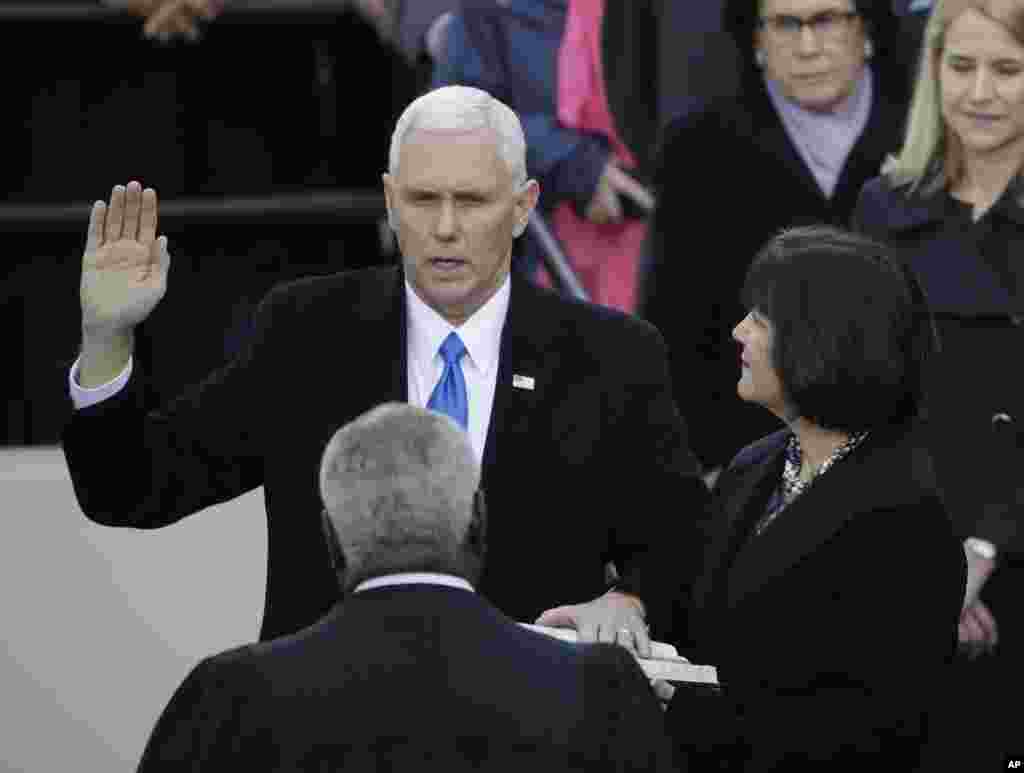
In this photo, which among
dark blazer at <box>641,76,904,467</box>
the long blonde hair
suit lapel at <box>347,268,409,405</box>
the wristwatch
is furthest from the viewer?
dark blazer at <box>641,76,904,467</box>

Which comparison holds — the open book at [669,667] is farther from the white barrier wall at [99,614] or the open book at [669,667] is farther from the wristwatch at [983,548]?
the white barrier wall at [99,614]

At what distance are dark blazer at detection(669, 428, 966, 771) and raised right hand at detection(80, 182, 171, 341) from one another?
97 cm

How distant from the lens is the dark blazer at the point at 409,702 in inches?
112

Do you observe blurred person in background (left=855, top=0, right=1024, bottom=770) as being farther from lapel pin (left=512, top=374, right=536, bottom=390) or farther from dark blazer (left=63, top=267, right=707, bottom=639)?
lapel pin (left=512, top=374, right=536, bottom=390)

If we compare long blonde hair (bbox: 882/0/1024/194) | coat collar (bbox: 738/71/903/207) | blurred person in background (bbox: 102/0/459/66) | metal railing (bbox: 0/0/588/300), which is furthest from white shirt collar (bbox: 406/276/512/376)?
metal railing (bbox: 0/0/588/300)

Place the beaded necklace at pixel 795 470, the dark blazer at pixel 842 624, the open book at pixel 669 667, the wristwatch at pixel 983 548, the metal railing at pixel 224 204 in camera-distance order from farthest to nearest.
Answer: the metal railing at pixel 224 204, the wristwatch at pixel 983 548, the beaded necklace at pixel 795 470, the dark blazer at pixel 842 624, the open book at pixel 669 667

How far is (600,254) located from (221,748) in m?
2.99

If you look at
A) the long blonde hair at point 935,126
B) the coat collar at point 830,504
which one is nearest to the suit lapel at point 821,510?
the coat collar at point 830,504

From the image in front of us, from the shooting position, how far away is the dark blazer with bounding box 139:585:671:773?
112 inches

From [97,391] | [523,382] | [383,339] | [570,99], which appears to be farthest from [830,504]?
[570,99]

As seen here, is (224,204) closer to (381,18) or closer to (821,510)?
(381,18)

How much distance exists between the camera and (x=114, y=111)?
6.27 meters

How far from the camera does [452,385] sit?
12.5 ft

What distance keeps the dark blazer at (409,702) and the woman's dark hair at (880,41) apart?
274cm
